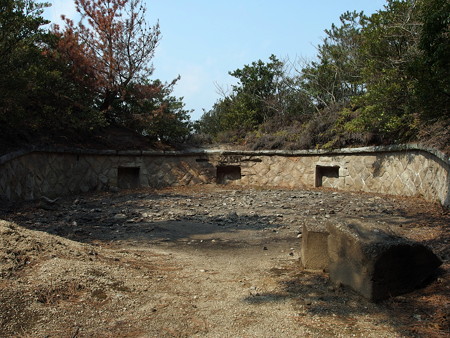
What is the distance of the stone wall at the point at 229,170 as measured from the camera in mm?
8903

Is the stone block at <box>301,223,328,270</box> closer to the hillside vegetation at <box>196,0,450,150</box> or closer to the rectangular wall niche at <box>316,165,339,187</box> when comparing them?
the hillside vegetation at <box>196,0,450,150</box>

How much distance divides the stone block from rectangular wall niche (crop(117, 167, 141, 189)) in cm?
997

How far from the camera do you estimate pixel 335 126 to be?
1267cm

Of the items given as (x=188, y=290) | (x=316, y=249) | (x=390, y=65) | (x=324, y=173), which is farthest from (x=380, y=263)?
(x=324, y=173)

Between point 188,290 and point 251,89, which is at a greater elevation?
point 251,89

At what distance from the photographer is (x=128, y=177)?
529 inches

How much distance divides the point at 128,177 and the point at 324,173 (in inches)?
269

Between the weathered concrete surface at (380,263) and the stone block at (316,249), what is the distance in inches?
18.9

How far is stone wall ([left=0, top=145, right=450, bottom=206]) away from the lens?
8.90m

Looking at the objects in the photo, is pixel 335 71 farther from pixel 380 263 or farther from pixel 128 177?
pixel 380 263

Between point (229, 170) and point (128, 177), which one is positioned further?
point (229, 170)

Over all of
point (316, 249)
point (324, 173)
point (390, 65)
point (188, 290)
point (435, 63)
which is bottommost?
point (188, 290)

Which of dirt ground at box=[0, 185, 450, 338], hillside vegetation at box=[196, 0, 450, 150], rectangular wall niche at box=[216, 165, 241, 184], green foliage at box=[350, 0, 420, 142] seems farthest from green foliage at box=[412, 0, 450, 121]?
rectangular wall niche at box=[216, 165, 241, 184]

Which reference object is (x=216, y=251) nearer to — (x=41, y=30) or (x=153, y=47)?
(x=41, y=30)
